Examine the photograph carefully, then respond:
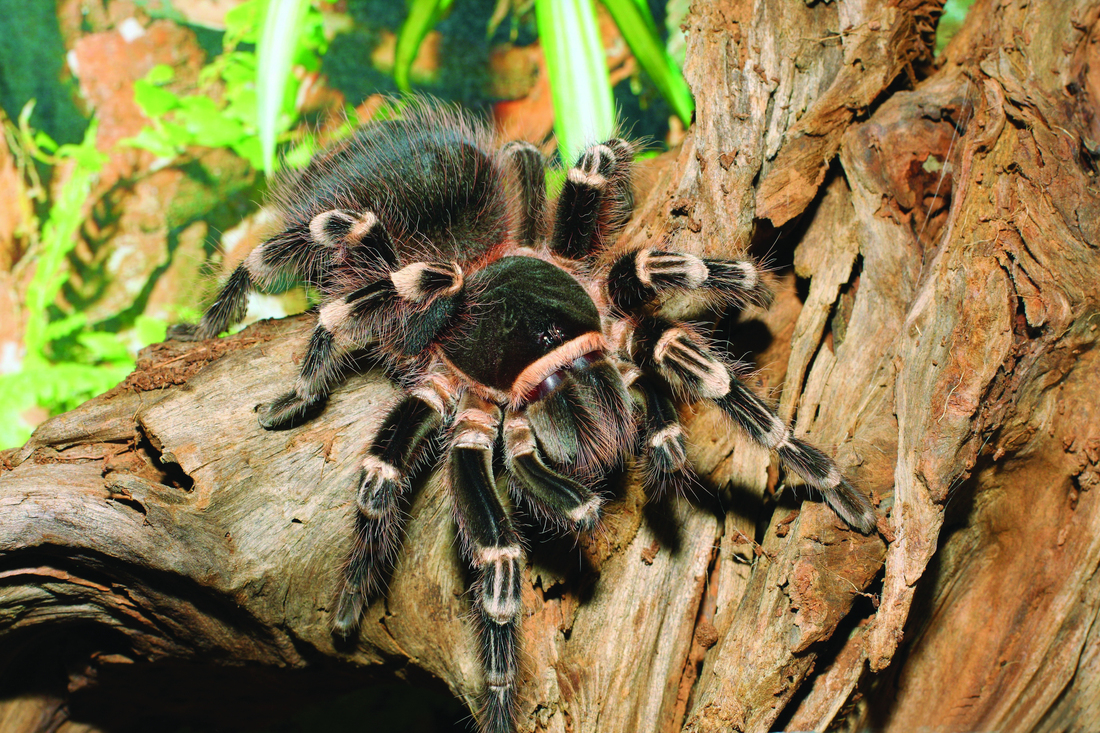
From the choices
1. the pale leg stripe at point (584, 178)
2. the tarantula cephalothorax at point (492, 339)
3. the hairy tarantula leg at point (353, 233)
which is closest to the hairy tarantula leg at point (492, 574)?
the tarantula cephalothorax at point (492, 339)

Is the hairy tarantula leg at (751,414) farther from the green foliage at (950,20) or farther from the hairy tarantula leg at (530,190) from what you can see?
the green foliage at (950,20)

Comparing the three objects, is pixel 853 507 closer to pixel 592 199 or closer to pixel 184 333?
pixel 592 199

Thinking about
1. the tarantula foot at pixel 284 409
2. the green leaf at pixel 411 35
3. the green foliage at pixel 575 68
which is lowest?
the tarantula foot at pixel 284 409

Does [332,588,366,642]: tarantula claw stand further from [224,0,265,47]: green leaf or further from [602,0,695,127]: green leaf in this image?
[224,0,265,47]: green leaf

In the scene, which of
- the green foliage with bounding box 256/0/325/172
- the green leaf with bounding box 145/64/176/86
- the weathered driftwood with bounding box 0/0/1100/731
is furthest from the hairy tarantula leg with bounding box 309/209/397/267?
the green leaf with bounding box 145/64/176/86

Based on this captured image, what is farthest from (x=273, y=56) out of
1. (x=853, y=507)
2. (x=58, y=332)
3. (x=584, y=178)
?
(x=853, y=507)

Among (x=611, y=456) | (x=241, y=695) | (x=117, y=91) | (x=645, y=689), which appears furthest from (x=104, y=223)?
(x=645, y=689)
